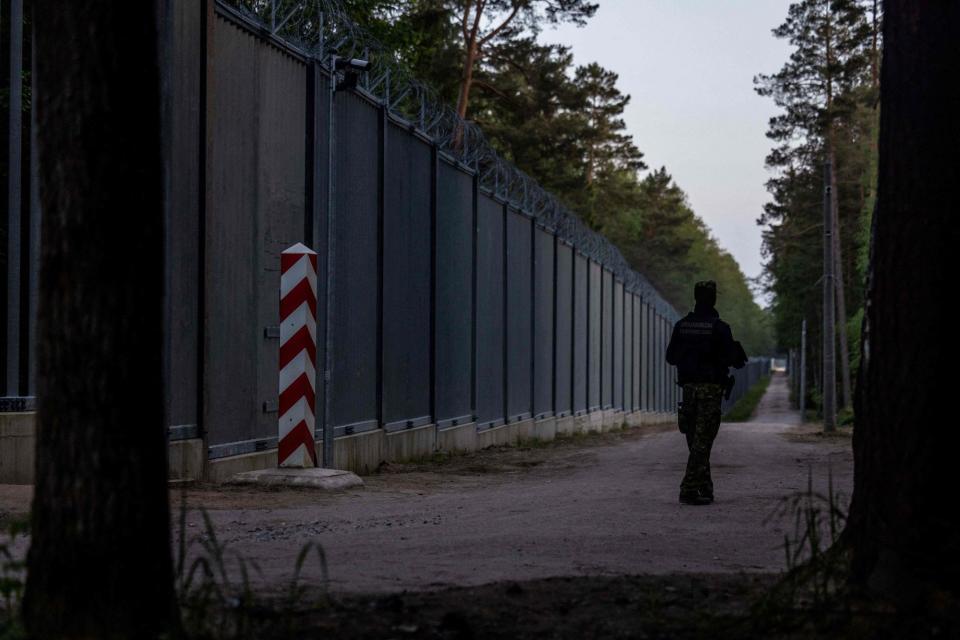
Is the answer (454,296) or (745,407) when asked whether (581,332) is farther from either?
(745,407)

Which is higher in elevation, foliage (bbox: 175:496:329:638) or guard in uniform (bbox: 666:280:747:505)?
guard in uniform (bbox: 666:280:747:505)

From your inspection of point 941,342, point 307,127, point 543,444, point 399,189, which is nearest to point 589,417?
A: point 543,444

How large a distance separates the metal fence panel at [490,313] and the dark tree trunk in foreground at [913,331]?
662 inches

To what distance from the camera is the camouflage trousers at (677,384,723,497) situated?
11133 millimetres

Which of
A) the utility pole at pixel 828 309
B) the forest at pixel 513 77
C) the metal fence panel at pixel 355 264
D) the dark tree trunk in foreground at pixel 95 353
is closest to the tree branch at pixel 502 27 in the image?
the forest at pixel 513 77

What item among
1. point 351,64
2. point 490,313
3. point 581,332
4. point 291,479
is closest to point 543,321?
point 490,313

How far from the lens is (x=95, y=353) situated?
13.7 ft

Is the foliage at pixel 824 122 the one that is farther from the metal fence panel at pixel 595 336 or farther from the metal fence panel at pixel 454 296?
the metal fence panel at pixel 454 296

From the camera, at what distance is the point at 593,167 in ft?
254

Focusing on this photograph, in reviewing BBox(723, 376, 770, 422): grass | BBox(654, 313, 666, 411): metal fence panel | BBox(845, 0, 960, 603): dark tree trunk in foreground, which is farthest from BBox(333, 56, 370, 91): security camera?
BBox(723, 376, 770, 422): grass

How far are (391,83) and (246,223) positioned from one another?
521cm

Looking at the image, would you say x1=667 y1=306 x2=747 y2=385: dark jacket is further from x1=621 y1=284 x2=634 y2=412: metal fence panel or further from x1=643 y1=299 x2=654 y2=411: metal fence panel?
x1=643 y1=299 x2=654 y2=411: metal fence panel

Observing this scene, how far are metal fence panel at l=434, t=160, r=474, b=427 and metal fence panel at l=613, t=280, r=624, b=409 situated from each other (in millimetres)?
21517

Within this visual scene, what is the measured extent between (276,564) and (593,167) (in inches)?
2824
